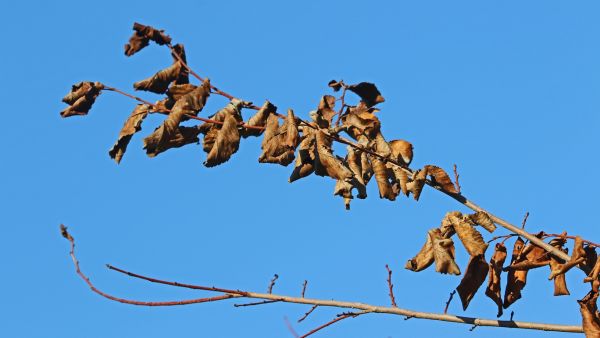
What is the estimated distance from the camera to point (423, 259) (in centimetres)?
484

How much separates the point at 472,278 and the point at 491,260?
8.5 inches

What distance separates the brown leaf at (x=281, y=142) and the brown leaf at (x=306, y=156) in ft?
0.16

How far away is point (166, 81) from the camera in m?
5.20

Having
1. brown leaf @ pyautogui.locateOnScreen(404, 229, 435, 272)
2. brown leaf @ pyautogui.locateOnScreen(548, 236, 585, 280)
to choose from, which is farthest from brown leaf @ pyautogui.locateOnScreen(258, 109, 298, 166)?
brown leaf @ pyautogui.locateOnScreen(548, 236, 585, 280)

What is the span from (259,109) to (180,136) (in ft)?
1.39

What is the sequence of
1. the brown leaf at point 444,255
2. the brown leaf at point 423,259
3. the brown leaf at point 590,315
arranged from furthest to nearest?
the brown leaf at point 423,259
the brown leaf at point 444,255
the brown leaf at point 590,315

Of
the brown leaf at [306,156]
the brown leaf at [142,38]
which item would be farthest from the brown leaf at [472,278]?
the brown leaf at [142,38]

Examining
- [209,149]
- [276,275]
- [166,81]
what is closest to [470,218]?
[276,275]

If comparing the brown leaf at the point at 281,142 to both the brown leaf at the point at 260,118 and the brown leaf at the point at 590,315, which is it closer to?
the brown leaf at the point at 260,118

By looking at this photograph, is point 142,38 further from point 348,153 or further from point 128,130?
point 348,153

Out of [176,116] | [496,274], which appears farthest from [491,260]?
[176,116]

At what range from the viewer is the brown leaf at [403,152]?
5012 mm

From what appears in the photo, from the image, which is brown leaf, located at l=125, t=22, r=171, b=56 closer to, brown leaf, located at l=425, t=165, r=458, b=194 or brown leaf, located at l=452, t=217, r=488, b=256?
brown leaf, located at l=425, t=165, r=458, b=194

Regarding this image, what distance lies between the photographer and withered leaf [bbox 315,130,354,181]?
488 centimetres
